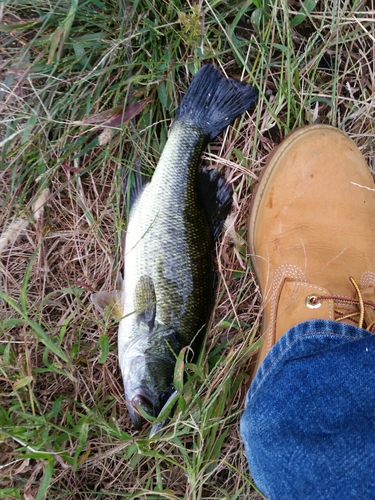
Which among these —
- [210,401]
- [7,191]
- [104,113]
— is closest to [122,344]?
[210,401]

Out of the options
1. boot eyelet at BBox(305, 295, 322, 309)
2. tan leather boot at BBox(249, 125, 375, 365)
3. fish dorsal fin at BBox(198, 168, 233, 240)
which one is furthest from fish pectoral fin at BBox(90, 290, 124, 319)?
boot eyelet at BBox(305, 295, 322, 309)

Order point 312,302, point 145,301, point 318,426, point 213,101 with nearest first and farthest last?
point 318,426, point 312,302, point 145,301, point 213,101

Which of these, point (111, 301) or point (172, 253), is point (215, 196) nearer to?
point (172, 253)

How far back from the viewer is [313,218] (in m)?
2.02

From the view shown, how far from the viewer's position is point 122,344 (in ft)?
6.28

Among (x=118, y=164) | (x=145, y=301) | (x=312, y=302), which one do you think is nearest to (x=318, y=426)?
(x=312, y=302)

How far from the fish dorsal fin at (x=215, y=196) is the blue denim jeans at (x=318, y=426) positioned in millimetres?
754

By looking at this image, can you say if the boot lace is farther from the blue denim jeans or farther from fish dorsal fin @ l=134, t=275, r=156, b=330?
fish dorsal fin @ l=134, t=275, r=156, b=330

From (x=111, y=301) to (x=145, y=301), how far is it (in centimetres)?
17

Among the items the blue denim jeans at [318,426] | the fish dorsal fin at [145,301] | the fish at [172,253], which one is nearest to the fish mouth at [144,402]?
the fish at [172,253]

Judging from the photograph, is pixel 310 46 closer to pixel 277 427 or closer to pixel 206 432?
pixel 277 427

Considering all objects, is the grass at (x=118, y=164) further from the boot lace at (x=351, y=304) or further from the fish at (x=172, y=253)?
the boot lace at (x=351, y=304)

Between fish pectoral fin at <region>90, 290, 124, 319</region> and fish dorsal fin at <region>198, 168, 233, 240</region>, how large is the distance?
0.52 m

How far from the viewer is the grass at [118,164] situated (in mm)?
1917
